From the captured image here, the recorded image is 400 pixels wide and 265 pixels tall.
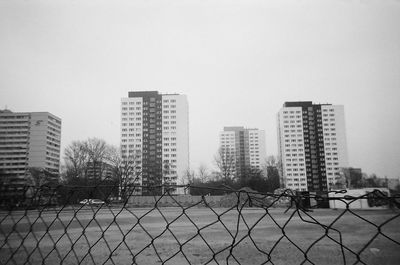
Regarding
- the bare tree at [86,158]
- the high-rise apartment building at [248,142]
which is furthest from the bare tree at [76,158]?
the high-rise apartment building at [248,142]

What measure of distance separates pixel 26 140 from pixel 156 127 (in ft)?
130

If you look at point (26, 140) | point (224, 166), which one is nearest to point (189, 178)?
point (224, 166)

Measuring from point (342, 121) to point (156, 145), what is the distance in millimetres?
65454

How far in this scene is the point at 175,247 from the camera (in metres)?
5.03

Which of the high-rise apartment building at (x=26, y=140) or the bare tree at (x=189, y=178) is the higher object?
the high-rise apartment building at (x=26, y=140)

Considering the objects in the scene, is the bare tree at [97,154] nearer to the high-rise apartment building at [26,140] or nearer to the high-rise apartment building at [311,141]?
the high-rise apartment building at [26,140]

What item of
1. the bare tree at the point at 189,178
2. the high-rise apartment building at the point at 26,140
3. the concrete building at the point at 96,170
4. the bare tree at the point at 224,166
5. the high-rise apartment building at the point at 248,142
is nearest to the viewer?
the concrete building at the point at 96,170

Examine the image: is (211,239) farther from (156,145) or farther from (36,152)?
(36,152)

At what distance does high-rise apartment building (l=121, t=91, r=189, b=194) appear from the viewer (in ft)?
275

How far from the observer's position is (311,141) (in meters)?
96.8

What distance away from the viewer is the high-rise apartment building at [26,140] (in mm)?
82438

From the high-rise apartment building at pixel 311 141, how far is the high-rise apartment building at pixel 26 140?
250 ft

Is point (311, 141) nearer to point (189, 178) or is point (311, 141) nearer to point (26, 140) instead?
point (189, 178)

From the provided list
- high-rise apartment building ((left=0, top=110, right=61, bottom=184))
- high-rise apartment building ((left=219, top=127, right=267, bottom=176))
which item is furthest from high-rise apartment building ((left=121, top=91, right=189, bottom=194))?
high-rise apartment building ((left=219, top=127, right=267, bottom=176))
